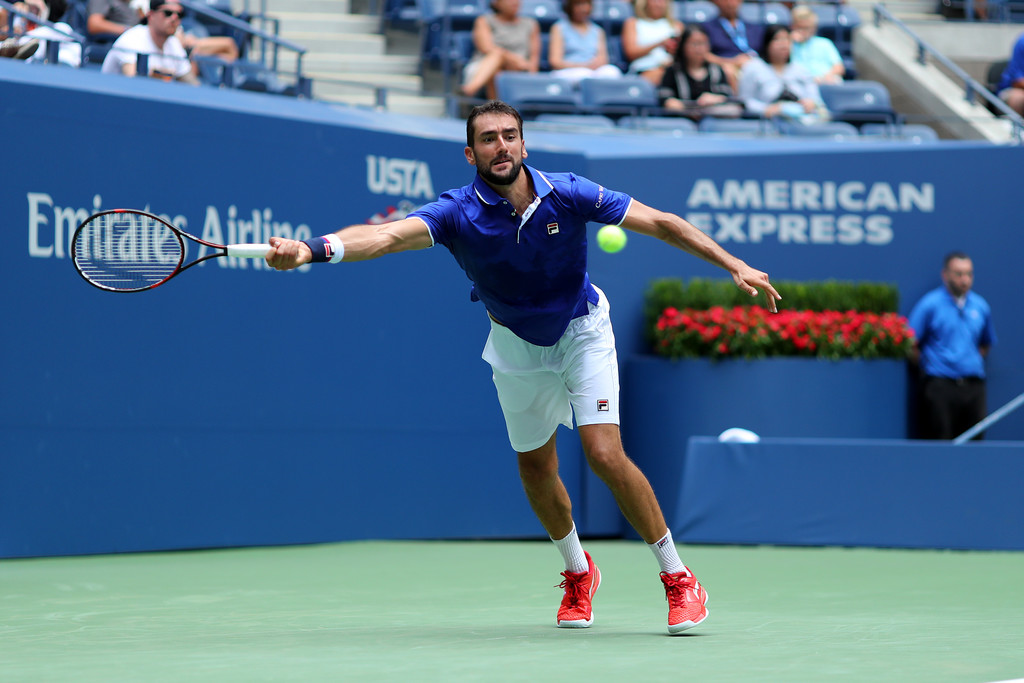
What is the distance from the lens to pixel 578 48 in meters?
11.5

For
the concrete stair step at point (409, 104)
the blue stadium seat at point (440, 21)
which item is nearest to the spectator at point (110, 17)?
the concrete stair step at point (409, 104)

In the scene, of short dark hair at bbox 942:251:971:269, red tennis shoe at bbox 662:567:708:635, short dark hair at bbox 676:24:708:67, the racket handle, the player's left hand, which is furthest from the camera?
short dark hair at bbox 676:24:708:67

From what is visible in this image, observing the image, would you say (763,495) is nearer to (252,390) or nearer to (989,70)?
(252,390)

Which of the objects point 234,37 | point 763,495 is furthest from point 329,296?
point 763,495

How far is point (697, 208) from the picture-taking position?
9.84 metres

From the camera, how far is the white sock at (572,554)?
5.01 meters

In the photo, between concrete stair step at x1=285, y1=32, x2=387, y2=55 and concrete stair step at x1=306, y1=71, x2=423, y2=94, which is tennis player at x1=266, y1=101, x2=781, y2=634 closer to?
concrete stair step at x1=306, y1=71, x2=423, y2=94

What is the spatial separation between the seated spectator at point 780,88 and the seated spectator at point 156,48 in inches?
187

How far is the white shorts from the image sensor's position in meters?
4.79

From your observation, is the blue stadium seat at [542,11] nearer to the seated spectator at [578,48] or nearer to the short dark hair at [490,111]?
the seated spectator at [578,48]

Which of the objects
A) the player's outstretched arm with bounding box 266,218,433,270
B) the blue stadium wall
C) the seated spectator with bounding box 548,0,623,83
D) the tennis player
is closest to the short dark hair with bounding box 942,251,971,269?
the blue stadium wall

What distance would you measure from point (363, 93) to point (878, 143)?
13.8 ft

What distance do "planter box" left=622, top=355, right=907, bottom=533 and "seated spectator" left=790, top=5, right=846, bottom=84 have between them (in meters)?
3.68

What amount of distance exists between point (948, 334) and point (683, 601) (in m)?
5.76
